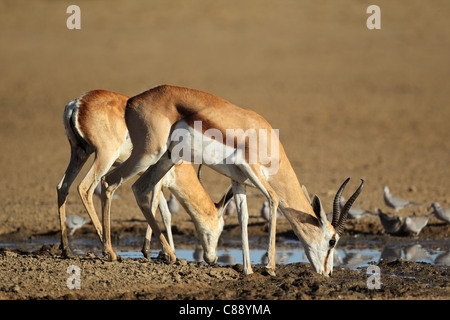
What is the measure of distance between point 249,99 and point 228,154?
17.4 meters

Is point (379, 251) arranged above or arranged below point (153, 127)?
below

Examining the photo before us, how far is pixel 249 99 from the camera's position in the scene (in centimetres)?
2484

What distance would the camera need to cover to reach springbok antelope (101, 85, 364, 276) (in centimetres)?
757

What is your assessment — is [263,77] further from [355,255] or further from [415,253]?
[355,255]

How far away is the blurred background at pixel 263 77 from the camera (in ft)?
52.3

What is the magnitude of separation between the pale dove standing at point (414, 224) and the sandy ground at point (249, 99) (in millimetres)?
495

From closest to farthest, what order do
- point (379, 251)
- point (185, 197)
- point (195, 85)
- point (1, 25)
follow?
point (185, 197) → point (379, 251) → point (195, 85) → point (1, 25)

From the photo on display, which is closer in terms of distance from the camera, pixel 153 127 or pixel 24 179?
pixel 153 127

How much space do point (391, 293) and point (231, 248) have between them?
11.4ft

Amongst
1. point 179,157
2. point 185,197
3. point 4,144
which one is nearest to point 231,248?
point 185,197

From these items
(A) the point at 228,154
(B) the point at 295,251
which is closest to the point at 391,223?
(B) the point at 295,251

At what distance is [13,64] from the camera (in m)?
28.5
